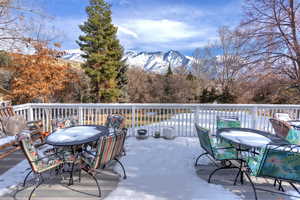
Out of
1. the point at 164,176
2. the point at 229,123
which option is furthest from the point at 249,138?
the point at 164,176

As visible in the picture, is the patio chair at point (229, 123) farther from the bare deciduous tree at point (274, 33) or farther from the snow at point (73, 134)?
the bare deciduous tree at point (274, 33)

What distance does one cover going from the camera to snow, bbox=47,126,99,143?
2.49 metres

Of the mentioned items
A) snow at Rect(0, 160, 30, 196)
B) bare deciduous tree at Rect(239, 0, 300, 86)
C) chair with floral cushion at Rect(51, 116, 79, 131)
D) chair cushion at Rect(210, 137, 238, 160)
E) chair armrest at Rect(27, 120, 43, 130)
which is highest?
bare deciduous tree at Rect(239, 0, 300, 86)

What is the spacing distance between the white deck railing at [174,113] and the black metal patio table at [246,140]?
5.87 feet

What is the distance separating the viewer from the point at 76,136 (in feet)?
8.57

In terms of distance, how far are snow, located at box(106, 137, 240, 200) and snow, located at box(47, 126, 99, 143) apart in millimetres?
815

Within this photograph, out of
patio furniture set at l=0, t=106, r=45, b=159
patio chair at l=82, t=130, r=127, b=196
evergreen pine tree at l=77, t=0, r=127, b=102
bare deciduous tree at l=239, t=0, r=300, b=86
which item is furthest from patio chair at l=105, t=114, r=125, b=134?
evergreen pine tree at l=77, t=0, r=127, b=102

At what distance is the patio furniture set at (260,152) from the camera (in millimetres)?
1816

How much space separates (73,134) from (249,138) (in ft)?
8.98

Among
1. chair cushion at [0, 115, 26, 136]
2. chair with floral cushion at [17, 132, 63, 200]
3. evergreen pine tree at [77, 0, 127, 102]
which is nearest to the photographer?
chair with floral cushion at [17, 132, 63, 200]

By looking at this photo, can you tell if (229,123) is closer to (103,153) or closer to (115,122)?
(115,122)

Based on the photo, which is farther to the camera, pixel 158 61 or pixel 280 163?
pixel 158 61

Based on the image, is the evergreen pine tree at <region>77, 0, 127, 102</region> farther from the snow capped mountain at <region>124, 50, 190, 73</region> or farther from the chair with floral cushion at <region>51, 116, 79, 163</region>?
the chair with floral cushion at <region>51, 116, 79, 163</region>

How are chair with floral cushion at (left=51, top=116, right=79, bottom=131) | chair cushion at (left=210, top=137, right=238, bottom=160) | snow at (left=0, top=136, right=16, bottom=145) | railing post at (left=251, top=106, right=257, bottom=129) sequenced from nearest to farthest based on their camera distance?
1. chair cushion at (left=210, top=137, right=238, bottom=160)
2. snow at (left=0, top=136, right=16, bottom=145)
3. chair with floral cushion at (left=51, top=116, right=79, bottom=131)
4. railing post at (left=251, top=106, right=257, bottom=129)
